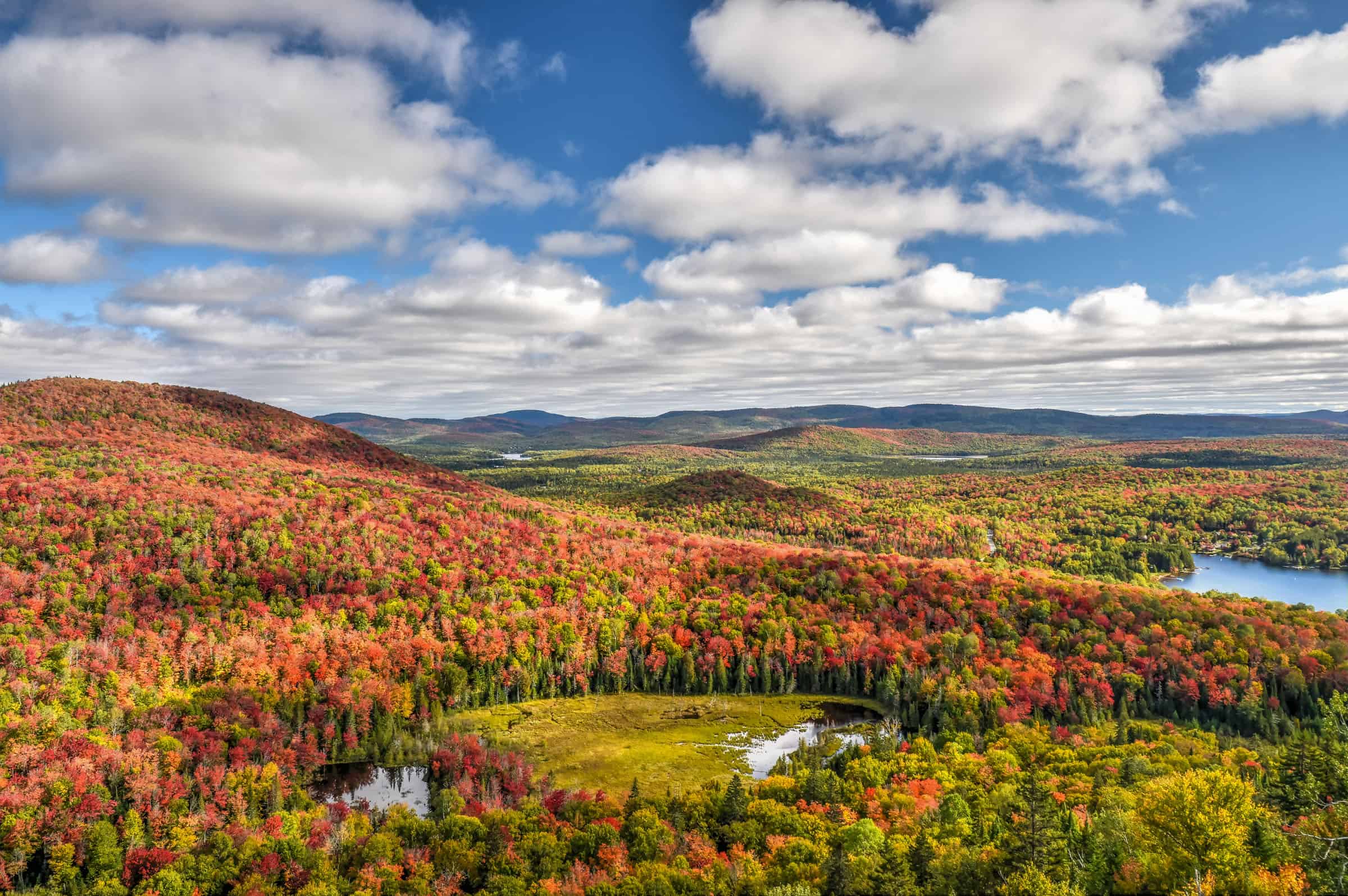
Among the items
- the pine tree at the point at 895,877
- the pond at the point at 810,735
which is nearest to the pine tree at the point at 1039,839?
the pine tree at the point at 895,877

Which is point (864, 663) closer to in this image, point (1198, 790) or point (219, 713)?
point (1198, 790)

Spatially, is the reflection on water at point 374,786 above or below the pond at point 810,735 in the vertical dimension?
above

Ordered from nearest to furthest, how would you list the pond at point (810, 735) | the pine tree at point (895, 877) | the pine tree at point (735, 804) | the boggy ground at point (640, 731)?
the pine tree at point (895, 877)
the pine tree at point (735, 804)
the boggy ground at point (640, 731)
the pond at point (810, 735)

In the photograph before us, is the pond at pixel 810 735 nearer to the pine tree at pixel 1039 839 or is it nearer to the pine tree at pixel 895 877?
the pine tree at pixel 895 877

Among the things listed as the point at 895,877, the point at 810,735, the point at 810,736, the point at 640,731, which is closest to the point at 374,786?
the point at 640,731

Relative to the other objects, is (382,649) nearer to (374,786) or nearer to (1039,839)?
(374,786)

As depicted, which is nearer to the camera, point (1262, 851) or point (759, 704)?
point (1262, 851)

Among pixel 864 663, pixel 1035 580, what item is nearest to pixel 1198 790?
pixel 864 663
